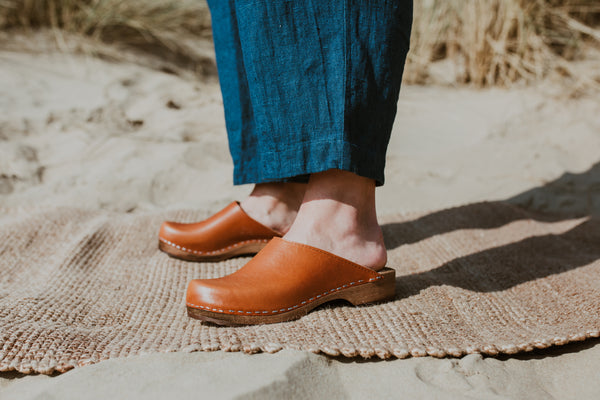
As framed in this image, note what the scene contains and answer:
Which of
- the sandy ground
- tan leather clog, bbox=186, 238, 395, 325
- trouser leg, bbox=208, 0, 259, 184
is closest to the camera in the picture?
the sandy ground

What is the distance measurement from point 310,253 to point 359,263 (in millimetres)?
112

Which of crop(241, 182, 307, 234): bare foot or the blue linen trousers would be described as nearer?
the blue linen trousers

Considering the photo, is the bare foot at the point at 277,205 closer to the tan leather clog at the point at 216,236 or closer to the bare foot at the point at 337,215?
the tan leather clog at the point at 216,236

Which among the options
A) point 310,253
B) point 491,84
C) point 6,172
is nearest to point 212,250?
point 310,253

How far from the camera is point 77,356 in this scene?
870mm

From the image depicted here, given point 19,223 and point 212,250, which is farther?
point 19,223

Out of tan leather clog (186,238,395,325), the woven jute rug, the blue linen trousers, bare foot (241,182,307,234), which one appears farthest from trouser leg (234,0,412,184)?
bare foot (241,182,307,234)

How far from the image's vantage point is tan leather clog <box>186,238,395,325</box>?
96cm

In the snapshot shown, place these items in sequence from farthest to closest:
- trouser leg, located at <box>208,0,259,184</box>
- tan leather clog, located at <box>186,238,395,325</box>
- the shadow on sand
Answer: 1. trouser leg, located at <box>208,0,259,184</box>
2. the shadow on sand
3. tan leather clog, located at <box>186,238,395,325</box>

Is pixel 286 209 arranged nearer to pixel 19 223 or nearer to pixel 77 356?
pixel 77 356

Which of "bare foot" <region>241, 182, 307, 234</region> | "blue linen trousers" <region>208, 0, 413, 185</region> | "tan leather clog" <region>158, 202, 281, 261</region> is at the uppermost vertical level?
"blue linen trousers" <region>208, 0, 413, 185</region>

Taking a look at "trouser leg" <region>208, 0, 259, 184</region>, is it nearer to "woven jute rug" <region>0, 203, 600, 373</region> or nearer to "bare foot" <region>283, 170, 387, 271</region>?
"woven jute rug" <region>0, 203, 600, 373</region>

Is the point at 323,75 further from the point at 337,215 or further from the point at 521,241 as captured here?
the point at 521,241

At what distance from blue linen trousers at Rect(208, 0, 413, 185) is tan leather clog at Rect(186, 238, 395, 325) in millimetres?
158
